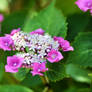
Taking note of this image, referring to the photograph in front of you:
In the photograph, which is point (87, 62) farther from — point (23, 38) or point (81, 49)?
point (23, 38)

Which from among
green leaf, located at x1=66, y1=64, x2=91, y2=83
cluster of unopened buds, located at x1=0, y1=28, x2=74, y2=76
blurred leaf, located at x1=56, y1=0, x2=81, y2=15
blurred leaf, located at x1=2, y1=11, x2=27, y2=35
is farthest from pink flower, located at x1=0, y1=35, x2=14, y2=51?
blurred leaf, located at x1=56, y1=0, x2=81, y2=15

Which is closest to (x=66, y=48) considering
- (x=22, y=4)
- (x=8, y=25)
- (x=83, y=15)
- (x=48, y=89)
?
(x=48, y=89)

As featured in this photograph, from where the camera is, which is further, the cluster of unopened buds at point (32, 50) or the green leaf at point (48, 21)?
the green leaf at point (48, 21)

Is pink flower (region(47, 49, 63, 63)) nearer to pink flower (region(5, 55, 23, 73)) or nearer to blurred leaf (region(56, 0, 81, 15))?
pink flower (region(5, 55, 23, 73))

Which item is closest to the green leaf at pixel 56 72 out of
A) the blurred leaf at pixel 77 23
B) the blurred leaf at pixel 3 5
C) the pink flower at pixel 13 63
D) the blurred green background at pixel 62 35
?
the blurred green background at pixel 62 35

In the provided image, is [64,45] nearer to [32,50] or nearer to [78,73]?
[32,50]

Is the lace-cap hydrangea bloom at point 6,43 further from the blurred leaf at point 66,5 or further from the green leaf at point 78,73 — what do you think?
the blurred leaf at point 66,5
